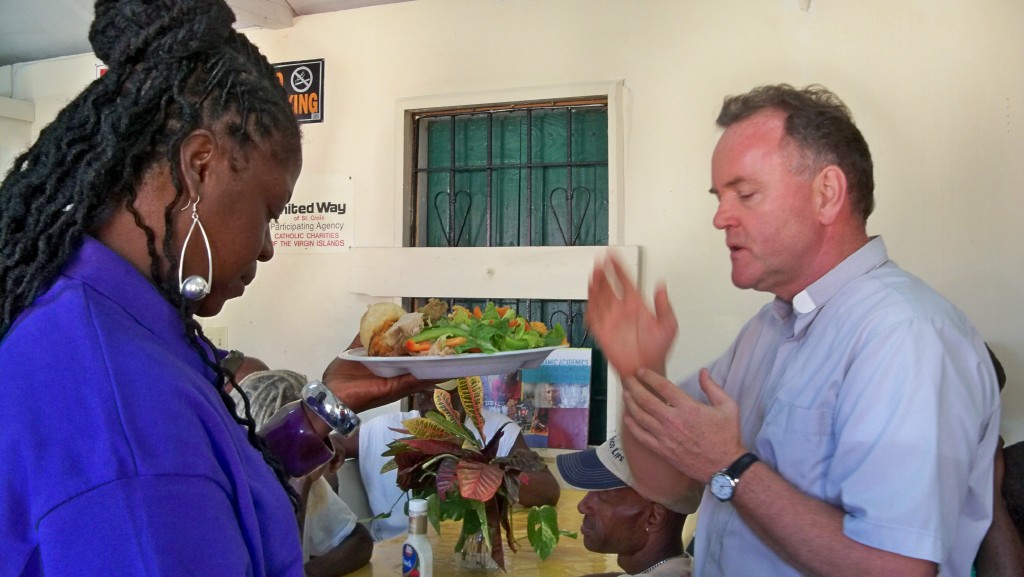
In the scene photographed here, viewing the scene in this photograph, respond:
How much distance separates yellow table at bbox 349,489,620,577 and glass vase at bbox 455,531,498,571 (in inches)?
0.7

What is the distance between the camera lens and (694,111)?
2895 millimetres

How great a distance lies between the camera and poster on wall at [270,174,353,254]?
3.42 m

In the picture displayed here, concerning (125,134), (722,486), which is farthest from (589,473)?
(125,134)

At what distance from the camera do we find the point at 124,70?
69cm

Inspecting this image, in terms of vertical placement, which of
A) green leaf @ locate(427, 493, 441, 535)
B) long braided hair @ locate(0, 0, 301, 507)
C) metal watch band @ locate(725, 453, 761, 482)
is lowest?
green leaf @ locate(427, 493, 441, 535)

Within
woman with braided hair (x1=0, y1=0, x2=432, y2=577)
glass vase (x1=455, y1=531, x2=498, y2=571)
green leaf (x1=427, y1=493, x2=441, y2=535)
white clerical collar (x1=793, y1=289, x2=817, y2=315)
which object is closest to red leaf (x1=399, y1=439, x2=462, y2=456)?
green leaf (x1=427, y1=493, x2=441, y2=535)

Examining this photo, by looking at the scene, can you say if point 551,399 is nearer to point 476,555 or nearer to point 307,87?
point 476,555

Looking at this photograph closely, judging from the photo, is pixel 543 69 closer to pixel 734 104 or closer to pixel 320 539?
pixel 734 104

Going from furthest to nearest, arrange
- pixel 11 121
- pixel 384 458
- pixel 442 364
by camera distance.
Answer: pixel 11 121, pixel 384 458, pixel 442 364

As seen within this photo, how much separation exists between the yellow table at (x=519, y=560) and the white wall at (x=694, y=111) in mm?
1018

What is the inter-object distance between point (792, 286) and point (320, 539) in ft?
4.70

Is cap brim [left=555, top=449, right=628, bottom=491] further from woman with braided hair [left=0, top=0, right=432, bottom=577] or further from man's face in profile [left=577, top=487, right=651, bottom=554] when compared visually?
woman with braided hair [left=0, top=0, right=432, bottom=577]

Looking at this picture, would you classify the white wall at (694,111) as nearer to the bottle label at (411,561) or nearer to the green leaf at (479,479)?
the green leaf at (479,479)

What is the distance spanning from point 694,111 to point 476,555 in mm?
1818
